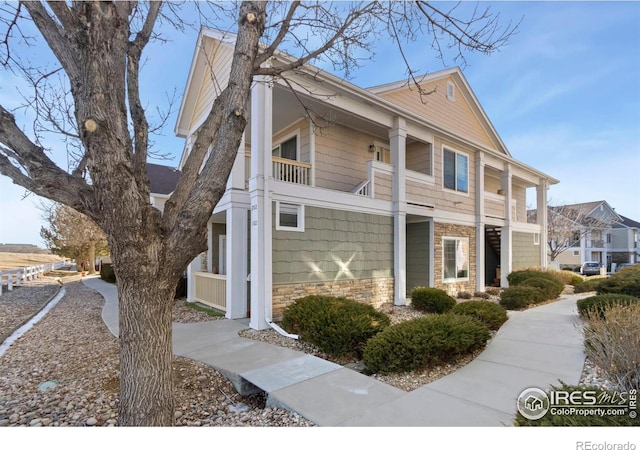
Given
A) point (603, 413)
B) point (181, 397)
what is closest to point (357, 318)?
point (181, 397)

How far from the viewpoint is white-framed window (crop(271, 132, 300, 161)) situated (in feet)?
35.2

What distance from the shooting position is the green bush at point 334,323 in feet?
17.7

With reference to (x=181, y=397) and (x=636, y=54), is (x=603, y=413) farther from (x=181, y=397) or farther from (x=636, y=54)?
(x=636, y=54)

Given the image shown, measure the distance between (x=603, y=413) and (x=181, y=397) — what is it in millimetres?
4111

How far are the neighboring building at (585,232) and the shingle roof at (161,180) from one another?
97.0ft

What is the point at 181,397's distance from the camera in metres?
3.96

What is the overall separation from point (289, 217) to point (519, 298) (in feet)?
22.2

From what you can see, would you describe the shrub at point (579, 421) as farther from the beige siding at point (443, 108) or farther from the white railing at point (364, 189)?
the beige siding at point (443, 108)

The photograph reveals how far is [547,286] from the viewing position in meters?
10.6

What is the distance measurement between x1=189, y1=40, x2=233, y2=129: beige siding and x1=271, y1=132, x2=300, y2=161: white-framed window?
2.63m

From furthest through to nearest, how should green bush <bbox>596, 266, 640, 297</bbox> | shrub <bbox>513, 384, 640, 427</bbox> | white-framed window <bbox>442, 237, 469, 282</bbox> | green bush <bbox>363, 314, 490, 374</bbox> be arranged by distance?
white-framed window <bbox>442, 237, 469, 282</bbox> → green bush <bbox>596, 266, 640, 297</bbox> → green bush <bbox>363, 314, 490, 374</bbox> → shrub <bbox>513, 384, 640, 427</bbox>

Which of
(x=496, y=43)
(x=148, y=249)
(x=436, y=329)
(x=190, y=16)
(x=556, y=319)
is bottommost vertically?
(x=556, y=319)

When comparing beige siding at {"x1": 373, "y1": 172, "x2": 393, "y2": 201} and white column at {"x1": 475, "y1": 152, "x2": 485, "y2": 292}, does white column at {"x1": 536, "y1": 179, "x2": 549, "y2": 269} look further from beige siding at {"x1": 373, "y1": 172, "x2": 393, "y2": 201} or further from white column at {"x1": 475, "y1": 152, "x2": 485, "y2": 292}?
beige siding at {"x1": 373, "y1": 172, "x2": 393, "y2": 201}

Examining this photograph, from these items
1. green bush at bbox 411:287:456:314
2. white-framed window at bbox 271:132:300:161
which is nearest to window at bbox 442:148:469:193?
green bush at bbox 411:287:456:314
